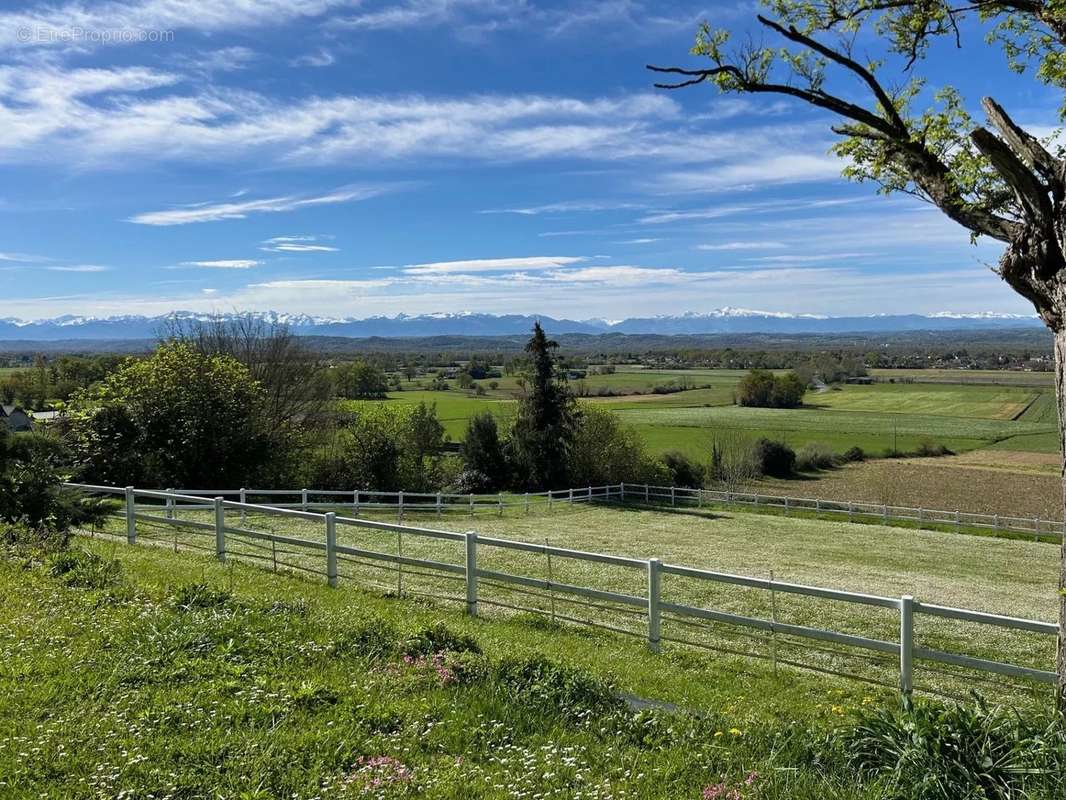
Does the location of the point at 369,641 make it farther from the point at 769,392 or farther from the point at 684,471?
the point at 769,392

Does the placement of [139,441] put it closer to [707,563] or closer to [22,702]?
[707,563]

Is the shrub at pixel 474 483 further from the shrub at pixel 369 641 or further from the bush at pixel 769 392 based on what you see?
the bush at pixel 769 392

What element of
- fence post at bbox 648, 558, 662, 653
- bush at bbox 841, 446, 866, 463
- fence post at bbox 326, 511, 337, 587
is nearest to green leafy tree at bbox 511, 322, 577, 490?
bush at bbox 841, 446, 866, 463

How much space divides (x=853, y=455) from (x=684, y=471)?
21.8m

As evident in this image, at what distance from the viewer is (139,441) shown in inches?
1035

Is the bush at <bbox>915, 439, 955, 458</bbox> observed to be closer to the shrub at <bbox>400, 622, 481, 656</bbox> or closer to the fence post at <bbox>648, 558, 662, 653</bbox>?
the fence post at <bbox>648, 558, 662, 653</bbox>

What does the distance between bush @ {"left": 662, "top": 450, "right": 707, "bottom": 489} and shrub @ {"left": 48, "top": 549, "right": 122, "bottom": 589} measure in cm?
4379

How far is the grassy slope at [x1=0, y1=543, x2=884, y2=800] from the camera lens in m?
4.79

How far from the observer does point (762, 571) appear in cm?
1764

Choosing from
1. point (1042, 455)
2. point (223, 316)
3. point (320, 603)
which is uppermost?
point (223, 316)

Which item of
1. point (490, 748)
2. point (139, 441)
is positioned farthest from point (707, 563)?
point (139, 441)

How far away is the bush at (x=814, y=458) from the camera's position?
61.6 m

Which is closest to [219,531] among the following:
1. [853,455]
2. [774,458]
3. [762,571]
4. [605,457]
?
[762,571]

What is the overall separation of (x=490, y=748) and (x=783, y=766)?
197 centimetres
